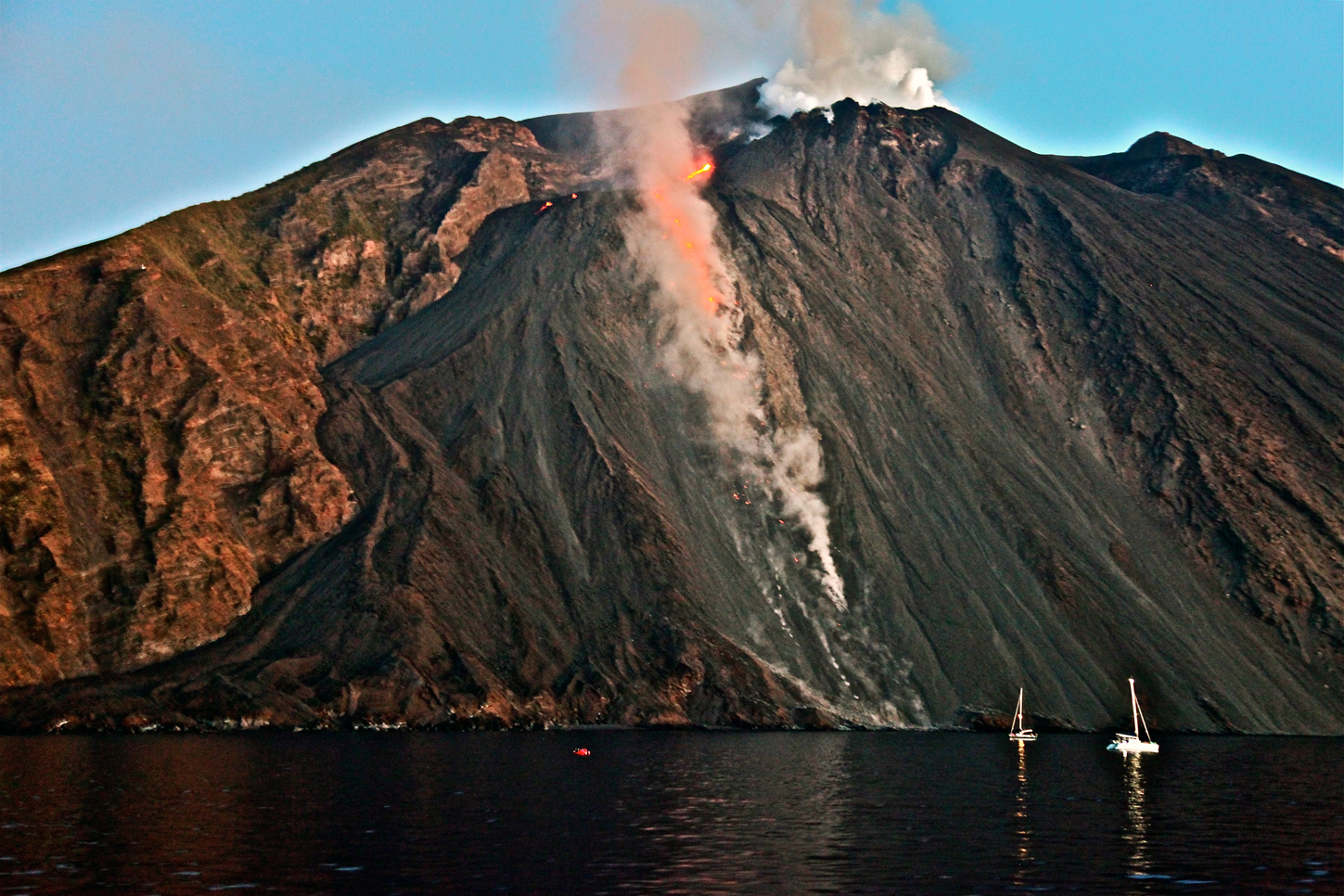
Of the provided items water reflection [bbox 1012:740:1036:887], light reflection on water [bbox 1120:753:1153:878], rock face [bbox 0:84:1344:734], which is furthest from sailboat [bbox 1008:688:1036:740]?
water reflection [bbox 1012:740:1036:887]

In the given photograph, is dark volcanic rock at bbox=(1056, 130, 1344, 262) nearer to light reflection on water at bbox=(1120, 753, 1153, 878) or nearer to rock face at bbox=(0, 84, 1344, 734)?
rock face at bbox=(0, 84, 1344, 734)

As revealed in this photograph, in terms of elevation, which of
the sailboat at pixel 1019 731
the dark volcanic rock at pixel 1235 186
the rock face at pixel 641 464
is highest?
the dark volcanic rock at pixel 1235 186

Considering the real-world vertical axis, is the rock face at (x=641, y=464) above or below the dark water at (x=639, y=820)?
above

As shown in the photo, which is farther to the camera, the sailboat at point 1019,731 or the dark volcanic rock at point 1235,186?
the dark volcanic rock at point 1235,186

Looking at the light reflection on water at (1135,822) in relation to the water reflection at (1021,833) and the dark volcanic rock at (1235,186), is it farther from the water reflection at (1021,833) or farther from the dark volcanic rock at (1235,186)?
the dark volcanic rock at (1235,186)

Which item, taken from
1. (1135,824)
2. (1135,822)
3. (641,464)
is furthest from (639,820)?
(641,464)

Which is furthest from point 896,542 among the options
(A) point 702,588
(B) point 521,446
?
(B) point 521,446

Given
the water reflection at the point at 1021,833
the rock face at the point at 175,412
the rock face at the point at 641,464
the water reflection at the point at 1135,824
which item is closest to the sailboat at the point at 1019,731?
the rock face at the point at 641,464
